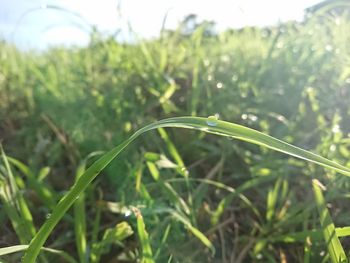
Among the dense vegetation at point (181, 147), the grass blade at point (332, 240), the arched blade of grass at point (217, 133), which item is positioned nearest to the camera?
the arched blade of grass at point (217, 133)

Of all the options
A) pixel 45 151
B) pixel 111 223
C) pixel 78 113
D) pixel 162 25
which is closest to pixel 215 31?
pixel 162 25

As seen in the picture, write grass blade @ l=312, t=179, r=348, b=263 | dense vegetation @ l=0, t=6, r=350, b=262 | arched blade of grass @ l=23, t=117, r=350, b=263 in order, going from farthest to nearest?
1. dense vegetation @ l=0, t=6, r=350, b=262
2. grass blade @ l=312, t=179, r=348, b=263
3. arched blade of grass @ l=23, t=117, r=350, b=263

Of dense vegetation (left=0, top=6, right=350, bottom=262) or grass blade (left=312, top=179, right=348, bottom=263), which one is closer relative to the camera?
grass blade (left=312, top=179, right=348, bottom=263)

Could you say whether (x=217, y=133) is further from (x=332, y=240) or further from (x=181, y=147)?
(x=181, y=147)

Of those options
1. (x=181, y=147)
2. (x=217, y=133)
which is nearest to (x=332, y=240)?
(x=217, y=133)

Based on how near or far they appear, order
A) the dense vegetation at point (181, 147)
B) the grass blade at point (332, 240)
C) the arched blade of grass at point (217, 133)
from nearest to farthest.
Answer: the arched blade of grass at point (217, 133)
the grass blade at point (332, 240)
the dense vegetation at point (181, 147)

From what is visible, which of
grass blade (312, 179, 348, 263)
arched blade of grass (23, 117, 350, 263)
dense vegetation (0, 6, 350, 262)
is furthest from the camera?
dense vegetation (0, 6, 350, 262)

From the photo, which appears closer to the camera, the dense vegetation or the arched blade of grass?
the arched blade of grass

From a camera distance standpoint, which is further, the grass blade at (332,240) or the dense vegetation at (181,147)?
the dense vegetation at (181,147)

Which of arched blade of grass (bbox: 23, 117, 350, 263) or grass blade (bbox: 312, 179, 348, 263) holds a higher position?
arched blade of grass (bbox: 23, 117, 350, 263)
